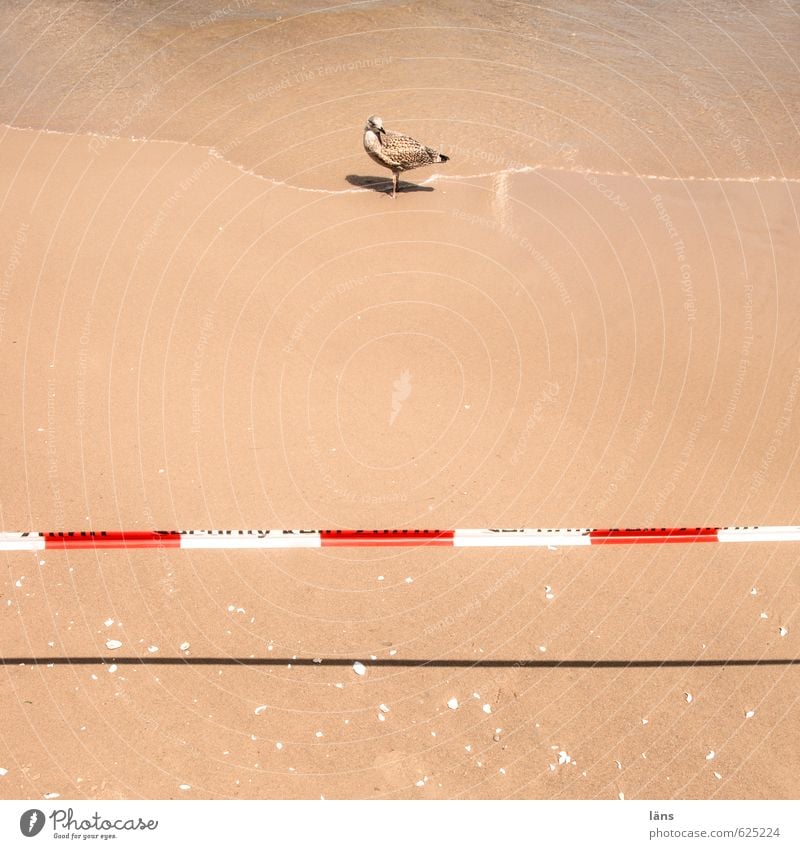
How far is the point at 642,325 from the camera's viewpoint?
10.5 m

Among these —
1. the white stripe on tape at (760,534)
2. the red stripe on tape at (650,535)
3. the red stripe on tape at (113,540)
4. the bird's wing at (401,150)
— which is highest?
the bird's wing at (401,150)

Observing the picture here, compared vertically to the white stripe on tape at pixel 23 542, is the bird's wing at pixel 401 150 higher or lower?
higher

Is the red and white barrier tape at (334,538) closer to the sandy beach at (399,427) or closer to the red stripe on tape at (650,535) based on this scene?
the red stripe on tape at (650,535)

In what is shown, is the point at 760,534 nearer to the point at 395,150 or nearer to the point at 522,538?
the point at 522,538

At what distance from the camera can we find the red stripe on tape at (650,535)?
6.78 m

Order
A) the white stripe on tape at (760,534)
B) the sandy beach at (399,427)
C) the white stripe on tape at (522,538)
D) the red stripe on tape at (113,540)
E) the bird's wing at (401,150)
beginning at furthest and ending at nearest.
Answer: the bird's wing at (401,150), the white stripe on tape at (760,534), the white stripe on tape at (522,538), the red stripe on tape at (113,540), the sandy beach at (399,427)

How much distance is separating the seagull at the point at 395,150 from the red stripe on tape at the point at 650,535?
7080mm

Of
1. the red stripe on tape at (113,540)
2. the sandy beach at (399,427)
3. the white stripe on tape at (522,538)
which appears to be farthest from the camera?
the white stripe on tape at (522,538)

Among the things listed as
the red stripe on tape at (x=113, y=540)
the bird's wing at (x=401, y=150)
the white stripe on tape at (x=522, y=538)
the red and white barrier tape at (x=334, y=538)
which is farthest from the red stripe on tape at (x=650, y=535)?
the bird's wing at (x=401, y=150)

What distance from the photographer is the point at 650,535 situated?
23.0ft

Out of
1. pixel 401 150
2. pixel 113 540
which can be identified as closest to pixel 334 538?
pixel 113 540

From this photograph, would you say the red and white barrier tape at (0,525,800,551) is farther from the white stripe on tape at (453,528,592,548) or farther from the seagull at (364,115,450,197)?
the seagull at (364,115,450,197)

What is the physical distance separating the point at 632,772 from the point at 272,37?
16.8m

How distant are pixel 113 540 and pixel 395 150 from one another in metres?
7.60
